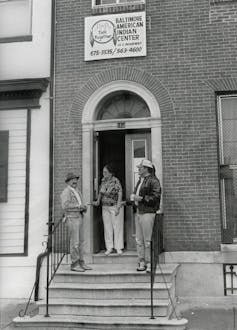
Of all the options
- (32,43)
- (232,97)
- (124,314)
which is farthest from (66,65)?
(124,314)

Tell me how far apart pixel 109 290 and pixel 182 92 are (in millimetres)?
3896

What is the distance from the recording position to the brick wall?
8.11m

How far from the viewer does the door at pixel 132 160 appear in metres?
8.79

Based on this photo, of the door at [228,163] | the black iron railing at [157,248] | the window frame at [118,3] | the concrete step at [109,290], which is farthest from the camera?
the window frame at [118,3]

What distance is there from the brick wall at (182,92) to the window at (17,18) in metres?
1.00

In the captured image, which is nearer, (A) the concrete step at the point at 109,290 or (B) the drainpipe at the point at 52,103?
(A) the concrete step at the point at 109,290

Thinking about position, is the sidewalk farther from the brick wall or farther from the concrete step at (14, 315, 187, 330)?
the brick wall

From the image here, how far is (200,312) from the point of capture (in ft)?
23.6

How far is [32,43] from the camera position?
29.8ft

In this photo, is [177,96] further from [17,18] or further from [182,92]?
[17,18]

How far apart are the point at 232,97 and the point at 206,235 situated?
267cm

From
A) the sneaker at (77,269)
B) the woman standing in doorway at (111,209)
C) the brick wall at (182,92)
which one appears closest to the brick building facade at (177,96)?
the brick wall at (182,92)

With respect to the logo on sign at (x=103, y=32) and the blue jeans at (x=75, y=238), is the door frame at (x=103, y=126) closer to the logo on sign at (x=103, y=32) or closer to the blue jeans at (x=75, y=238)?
the blue jeans at (x=75, y=238)

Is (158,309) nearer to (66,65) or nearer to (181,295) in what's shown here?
(181,295)
